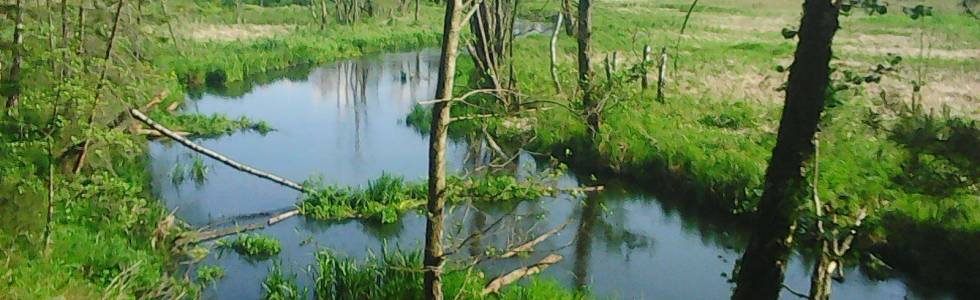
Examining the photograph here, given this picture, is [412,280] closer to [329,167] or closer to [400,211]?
[400,211]

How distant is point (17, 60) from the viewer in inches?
357

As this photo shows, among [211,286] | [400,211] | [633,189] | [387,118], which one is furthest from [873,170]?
[387,118]

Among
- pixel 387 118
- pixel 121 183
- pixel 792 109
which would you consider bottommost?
pixel 387 118

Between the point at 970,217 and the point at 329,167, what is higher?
the point at 970,217

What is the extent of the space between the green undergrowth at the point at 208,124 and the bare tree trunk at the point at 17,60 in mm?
6000

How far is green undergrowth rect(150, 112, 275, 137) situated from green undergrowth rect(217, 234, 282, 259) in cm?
648

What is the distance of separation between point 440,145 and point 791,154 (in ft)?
7.89

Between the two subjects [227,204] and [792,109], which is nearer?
[792,109]

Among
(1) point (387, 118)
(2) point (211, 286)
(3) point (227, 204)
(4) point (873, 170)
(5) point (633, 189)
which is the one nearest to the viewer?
(2) point (211, 286)

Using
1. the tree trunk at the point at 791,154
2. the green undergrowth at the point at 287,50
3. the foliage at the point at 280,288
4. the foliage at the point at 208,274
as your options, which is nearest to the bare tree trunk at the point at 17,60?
the foliage at the point at 208,274

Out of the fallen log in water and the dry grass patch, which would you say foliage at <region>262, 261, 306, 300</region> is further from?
the dry grass patch

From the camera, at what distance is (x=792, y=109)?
5.19 metres

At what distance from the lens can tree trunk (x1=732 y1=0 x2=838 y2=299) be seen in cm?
502

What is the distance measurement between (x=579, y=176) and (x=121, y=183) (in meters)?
6.96
